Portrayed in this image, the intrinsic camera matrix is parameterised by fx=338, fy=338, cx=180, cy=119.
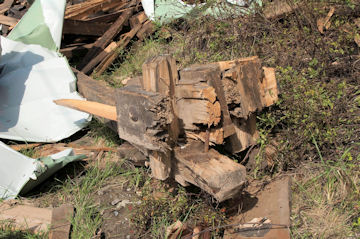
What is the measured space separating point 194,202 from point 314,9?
8.82 feet

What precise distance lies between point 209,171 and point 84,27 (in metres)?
3.79

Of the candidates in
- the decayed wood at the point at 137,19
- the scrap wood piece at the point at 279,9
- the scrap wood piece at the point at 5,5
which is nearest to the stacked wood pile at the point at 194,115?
the scrap wood piece at the point at 279,9

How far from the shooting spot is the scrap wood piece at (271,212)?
7.60 feet

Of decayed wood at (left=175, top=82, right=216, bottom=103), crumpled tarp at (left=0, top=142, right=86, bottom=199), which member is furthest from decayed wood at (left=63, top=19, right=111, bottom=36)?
decayed wood at (left=175, top=82, right=216, bottom=103)

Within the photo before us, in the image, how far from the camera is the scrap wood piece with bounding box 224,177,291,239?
232 centimetres

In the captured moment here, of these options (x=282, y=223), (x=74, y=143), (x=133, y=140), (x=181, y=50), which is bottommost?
(x=282, y=223)

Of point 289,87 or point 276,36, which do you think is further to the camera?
point 276,36

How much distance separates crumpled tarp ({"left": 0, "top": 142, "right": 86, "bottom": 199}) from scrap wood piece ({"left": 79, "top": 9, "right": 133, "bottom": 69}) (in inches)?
86.6

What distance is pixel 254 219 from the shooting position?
7.92ft

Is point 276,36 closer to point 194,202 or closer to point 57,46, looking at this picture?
point 194,202

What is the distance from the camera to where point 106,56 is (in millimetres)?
5059

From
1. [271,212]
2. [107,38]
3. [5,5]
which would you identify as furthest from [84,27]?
[271,212]

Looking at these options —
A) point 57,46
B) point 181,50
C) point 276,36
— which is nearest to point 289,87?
point 276,36

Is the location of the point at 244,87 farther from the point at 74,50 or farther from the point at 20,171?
the point at 74,50
